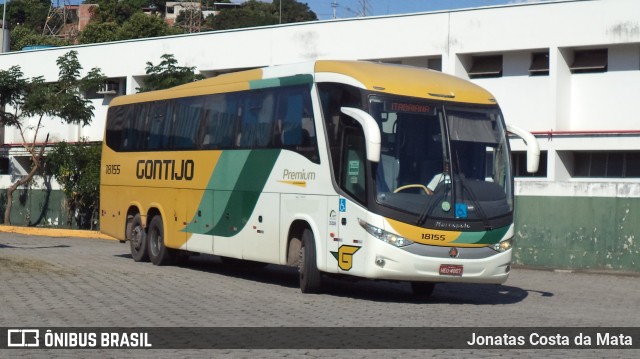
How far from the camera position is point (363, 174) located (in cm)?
1606

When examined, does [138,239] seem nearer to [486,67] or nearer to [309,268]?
[309,268]

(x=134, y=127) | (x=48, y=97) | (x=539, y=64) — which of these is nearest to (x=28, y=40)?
(x=48, y=97)

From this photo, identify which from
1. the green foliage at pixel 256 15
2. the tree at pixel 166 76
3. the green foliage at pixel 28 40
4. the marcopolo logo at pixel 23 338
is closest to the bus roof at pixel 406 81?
the marcopolo logo at pixel 23 338

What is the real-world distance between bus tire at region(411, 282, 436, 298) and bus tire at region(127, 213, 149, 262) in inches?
285

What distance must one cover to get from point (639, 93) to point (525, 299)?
1524cm

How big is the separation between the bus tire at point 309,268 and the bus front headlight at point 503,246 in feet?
8.84

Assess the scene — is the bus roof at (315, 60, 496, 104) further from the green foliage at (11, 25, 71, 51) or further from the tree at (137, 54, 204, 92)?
the green foliage at (11, 25, 71, 51)

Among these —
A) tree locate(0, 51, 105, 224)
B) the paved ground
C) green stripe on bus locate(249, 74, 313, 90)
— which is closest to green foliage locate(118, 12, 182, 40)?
tree locate(0, 51, 105, 224)

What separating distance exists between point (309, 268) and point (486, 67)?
18.9 meters

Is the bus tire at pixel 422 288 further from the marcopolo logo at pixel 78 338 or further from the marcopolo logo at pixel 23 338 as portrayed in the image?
the marcopolo logo at pixel 23 338

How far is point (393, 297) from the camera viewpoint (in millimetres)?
17766

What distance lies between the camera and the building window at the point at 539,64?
33156 mm

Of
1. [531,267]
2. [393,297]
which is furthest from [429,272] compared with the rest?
[531,267]

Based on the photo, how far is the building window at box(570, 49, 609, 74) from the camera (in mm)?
32219
